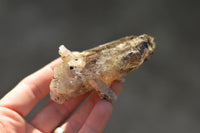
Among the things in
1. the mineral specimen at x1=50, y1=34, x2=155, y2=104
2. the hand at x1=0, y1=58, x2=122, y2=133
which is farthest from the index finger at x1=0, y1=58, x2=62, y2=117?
the mineral specimen at x1=50, y1=34, x2=155, y2=104

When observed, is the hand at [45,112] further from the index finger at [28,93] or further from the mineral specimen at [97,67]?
the mineral specimen at [97,67]

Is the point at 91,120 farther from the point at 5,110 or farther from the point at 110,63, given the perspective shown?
the point at 5,110

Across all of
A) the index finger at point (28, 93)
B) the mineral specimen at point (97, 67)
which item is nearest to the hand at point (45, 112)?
the index finger at point (28, 93)

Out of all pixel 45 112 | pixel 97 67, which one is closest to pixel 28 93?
pixel 45 112

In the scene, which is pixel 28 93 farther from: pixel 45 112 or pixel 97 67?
pixel 97 67

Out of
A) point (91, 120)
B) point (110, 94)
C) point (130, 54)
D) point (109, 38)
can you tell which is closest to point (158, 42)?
point (109, 38)

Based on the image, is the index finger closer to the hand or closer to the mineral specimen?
the hand
